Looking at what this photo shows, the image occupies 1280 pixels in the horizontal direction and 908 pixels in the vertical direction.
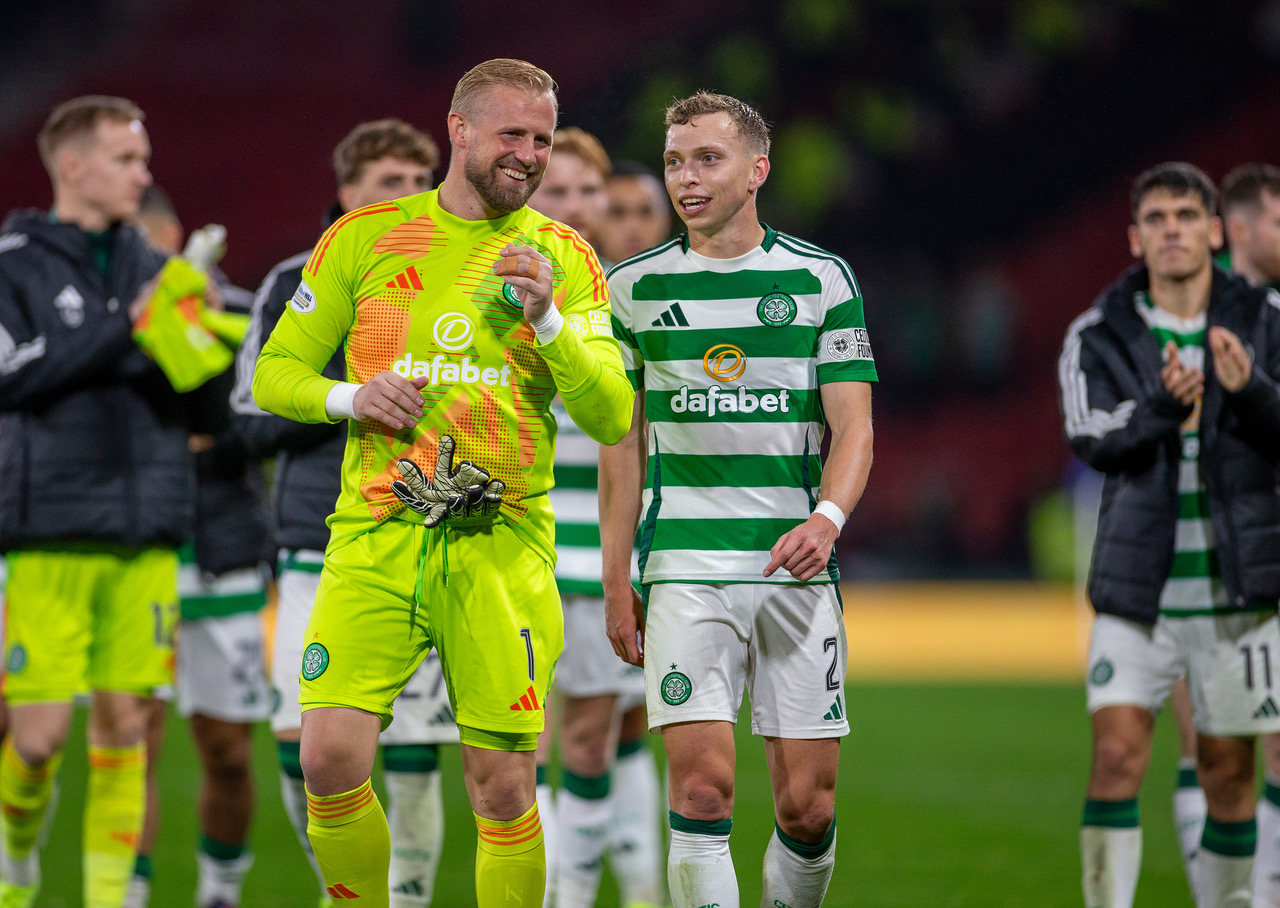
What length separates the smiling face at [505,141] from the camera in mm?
3658

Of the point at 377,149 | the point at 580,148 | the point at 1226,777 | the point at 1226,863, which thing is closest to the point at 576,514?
the point at 580,148

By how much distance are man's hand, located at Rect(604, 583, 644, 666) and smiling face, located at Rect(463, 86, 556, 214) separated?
110 cm

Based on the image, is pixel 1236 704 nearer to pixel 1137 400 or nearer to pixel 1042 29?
pixel 1137 400

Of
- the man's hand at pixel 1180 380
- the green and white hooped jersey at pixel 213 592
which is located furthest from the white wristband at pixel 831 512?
the green and white hooped jersey at pixel 213 592

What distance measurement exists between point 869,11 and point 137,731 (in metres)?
19.0

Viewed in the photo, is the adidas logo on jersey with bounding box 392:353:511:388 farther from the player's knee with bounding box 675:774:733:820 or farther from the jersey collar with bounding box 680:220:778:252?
the player's knee with bounding box 675:774:733:820

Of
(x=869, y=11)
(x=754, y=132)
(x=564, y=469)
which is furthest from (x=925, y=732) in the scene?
(x=869, y=11)

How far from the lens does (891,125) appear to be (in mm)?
21641

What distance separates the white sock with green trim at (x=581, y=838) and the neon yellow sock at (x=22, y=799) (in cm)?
177

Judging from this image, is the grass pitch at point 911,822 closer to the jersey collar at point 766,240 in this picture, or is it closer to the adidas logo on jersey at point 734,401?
the adidas logo on jersey at point 734,401

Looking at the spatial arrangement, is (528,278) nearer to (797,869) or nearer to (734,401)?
(734,401)

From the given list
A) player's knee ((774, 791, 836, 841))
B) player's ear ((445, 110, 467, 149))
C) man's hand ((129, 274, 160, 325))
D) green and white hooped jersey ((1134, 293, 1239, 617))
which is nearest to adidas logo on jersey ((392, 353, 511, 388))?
player's ear ((445, 110, 467, 149))

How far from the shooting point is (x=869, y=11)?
2162cm

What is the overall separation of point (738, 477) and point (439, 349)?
2.94 ft
